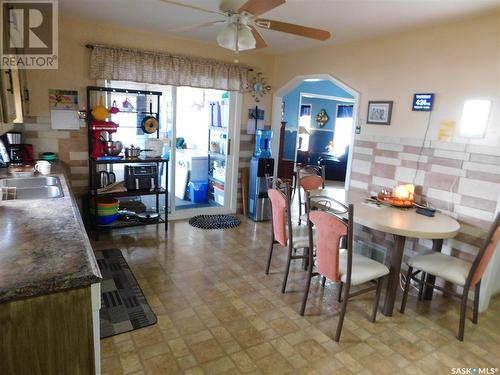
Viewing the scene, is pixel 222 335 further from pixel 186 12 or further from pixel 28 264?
pixel 186 12

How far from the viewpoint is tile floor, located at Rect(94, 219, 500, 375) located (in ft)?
6.58

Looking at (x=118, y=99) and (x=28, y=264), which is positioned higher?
(x=118, y=99)

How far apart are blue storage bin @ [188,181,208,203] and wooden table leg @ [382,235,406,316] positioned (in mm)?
3333

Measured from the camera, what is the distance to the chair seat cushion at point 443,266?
236cm

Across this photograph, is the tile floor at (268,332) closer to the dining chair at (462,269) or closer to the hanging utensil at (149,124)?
the dining chair at (462,269)

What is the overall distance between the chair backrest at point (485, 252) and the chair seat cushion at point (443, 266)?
6 centimetres

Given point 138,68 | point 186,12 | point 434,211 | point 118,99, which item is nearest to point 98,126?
point 118,99

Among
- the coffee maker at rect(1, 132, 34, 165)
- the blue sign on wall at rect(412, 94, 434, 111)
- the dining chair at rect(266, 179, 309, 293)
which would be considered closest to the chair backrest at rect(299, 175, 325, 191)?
the dining chair at rect(266, 179, 309, 293)

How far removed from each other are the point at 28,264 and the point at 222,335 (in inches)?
55.1

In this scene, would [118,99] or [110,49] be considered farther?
[118,99]

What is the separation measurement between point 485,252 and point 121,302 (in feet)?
8.57

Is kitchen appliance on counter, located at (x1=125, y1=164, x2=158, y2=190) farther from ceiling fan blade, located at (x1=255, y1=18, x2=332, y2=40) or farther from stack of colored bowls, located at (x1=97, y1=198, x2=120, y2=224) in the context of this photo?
ceiling fan blade, located at (x1=255, y1=18, x2=332, y2=40)

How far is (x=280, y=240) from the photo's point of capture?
2965mm

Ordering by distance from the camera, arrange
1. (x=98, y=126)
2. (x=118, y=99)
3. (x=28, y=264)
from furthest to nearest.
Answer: (x=118, y=99), (x=98, y=126), (x=28, y=264)
